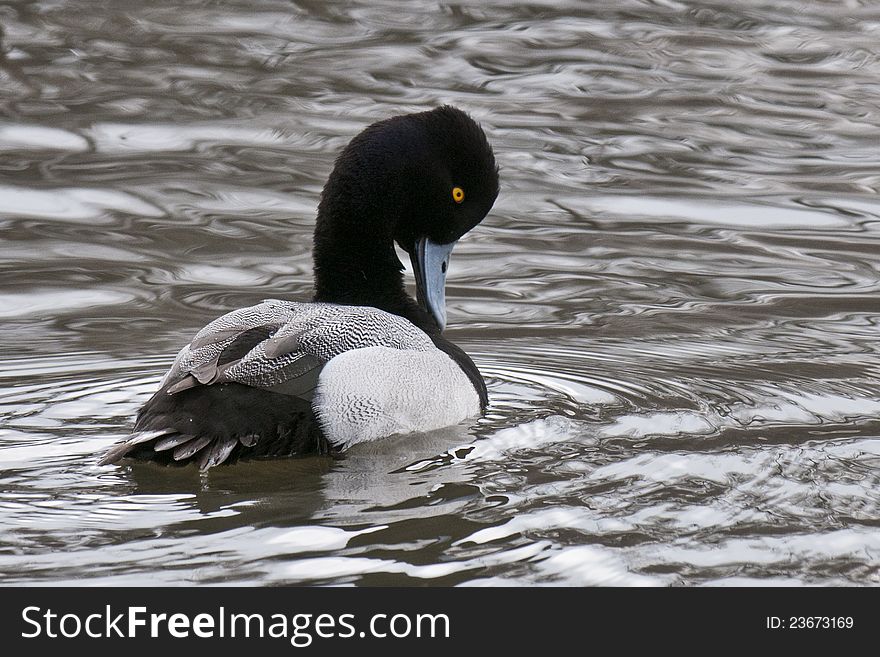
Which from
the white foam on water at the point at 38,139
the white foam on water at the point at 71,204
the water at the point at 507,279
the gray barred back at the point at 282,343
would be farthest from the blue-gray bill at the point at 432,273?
the white foam on water at the point at 38,139

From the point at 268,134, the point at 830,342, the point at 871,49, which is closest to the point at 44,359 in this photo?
the point at 830,342

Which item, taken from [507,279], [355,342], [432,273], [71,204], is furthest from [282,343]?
[71,204]

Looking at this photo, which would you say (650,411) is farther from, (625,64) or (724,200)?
(625,64)

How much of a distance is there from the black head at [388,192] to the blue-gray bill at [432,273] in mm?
159

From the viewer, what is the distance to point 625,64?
516 inches

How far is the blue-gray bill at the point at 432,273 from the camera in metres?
6.58

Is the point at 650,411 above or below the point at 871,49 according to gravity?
below

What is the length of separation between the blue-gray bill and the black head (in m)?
0.16

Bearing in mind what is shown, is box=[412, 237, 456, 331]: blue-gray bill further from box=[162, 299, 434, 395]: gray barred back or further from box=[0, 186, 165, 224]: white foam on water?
box=[0, 186, 165, 224]: white foam on water

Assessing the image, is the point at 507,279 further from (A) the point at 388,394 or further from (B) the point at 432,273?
(A) the point at 388,394

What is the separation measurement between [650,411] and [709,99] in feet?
21.8

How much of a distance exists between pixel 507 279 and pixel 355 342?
289 cm

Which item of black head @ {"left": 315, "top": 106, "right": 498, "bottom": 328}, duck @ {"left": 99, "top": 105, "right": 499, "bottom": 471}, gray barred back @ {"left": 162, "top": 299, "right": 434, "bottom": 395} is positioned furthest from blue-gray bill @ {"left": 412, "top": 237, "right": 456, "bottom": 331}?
gray barred back @ {"left": 162, "top": 299, "right": 434, "bottom": 395}

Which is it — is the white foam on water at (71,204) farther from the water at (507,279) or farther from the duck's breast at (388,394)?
the duck's breast at (388,394)
